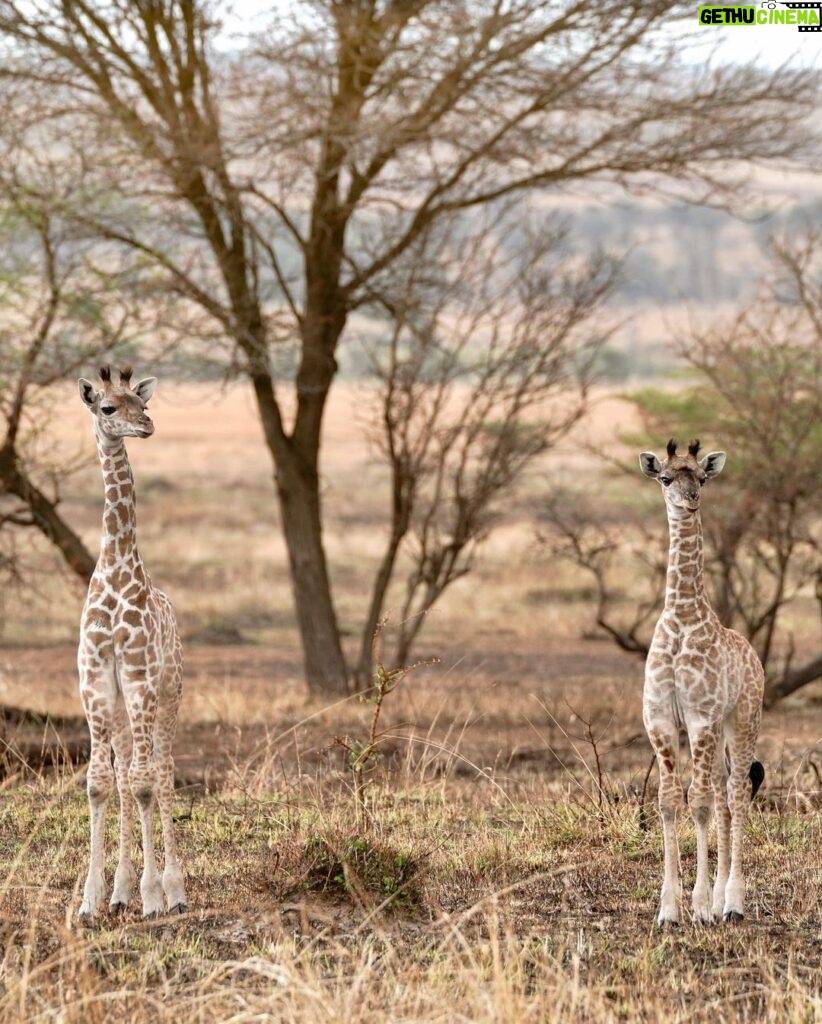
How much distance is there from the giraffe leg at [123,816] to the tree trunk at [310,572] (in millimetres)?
8764

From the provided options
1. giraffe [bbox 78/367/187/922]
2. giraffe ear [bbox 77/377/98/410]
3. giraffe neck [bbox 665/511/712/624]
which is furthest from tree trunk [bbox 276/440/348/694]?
giraffe neck [bbox 665/511/712/624]

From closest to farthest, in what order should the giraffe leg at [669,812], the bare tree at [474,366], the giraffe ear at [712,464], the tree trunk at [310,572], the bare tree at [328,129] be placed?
the giraffe leg at [669,812] → the giraffe ear at [712,464] → the bare tree at [328,129] → the bare tree at [474,366] → the tree trunk at [310,572]

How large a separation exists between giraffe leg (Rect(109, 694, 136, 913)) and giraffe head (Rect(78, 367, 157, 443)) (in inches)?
41.8

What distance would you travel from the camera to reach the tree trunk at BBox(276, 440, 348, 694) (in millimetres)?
14961

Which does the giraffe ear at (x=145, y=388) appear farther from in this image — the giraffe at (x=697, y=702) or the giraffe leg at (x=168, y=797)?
the giraffe at (x=697, y=702)

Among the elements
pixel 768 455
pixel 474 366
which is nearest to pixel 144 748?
pixel 474 366

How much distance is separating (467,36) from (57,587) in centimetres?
1736

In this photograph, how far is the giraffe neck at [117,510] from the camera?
6070 millimetres

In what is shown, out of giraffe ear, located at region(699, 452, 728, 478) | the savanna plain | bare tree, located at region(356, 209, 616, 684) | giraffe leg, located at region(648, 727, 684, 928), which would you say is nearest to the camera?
the savanna plain

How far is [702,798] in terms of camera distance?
19.3ft

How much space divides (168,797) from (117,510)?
1.17 m

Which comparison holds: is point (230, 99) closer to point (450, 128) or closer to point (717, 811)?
point (450, 128)

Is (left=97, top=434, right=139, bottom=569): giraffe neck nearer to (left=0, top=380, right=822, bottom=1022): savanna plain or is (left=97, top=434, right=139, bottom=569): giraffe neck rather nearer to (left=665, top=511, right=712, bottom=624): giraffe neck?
(left=0, top=380, right=822, bottom=1022): savanna plain

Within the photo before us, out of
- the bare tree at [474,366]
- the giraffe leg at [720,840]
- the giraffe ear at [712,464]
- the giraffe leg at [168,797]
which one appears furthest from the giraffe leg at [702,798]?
the bare tree at [474,366]
